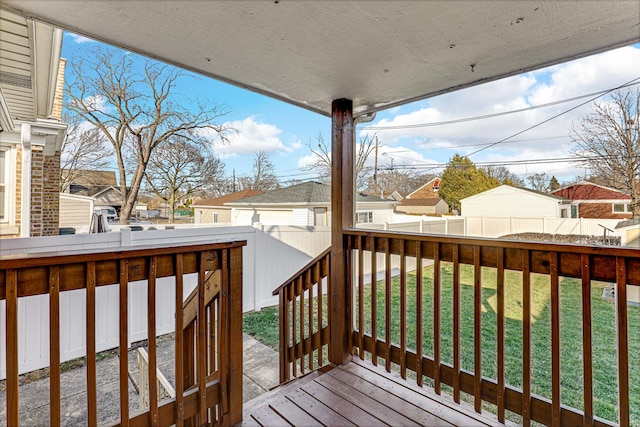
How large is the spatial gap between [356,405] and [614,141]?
210 centimetres

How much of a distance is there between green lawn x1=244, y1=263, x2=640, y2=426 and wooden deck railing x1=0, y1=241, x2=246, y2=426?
1.58 metres

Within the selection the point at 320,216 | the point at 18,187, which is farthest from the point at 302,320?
the point at 320,216

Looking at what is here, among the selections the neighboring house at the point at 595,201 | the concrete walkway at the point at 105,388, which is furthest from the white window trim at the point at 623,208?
the concrete walkway at the point at 105,388

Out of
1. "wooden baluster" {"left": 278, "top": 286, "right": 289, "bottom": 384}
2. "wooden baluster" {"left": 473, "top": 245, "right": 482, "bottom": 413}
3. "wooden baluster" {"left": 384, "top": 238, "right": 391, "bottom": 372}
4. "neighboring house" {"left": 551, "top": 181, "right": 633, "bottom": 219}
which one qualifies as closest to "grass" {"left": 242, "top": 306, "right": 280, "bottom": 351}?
"wooden baluster" {"left": 278, "top": 286, "right": 289, "bottom": 384}

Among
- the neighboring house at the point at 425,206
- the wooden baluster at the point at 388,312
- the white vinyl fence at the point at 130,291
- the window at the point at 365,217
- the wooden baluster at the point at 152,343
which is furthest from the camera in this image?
the window at the point at 365,217

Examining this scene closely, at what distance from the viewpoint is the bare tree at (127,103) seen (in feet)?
Result: 20.9

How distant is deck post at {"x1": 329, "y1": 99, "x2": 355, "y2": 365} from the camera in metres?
2.55

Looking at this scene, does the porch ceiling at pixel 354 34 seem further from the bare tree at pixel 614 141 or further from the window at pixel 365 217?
the window at pixel 365 217

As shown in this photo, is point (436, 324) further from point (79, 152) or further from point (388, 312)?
point (79, 152)

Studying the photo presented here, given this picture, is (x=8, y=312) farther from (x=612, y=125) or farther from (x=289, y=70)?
(x=612, y=125)

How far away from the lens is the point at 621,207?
166 cm

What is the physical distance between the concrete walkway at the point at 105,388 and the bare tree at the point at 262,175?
6.33 metres

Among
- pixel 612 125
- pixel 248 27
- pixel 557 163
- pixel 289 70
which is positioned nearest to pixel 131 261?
pixel 248 27

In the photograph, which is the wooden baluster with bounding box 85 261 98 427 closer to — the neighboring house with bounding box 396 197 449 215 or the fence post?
the neighboring house with bounding box 396 197 449 215
